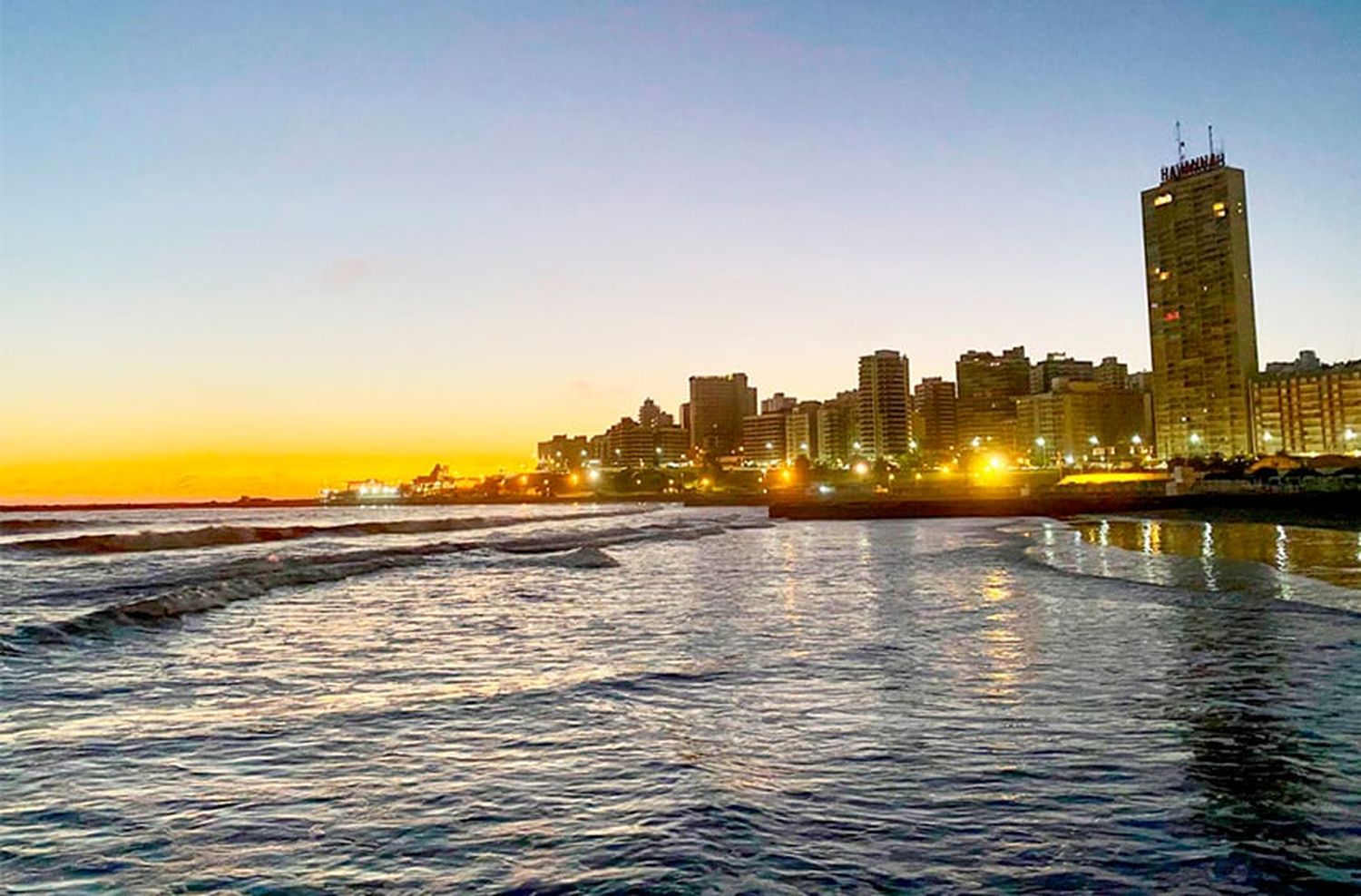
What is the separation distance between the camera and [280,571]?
29.5 m

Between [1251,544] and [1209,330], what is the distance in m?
179

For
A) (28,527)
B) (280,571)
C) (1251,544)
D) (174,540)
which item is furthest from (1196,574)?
(28,527)

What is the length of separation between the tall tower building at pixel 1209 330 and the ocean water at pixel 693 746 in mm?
193129

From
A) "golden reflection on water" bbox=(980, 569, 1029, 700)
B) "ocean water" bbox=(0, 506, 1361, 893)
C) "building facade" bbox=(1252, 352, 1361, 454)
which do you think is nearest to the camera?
"ocean water" bbox=(0, 506, 1361, 893)

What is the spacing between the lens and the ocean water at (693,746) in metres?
5.61

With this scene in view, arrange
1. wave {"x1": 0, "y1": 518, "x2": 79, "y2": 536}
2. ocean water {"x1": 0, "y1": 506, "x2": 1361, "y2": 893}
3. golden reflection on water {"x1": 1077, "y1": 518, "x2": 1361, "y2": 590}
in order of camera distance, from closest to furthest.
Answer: ocean water {"x1": 0, "y1": 506, "x2": 1361, "y2": 893}, golden reflection on water {"x1": 1077, "y1": 518, "x2": 1361, "y2": 590}, wave {"x1": 0, "y1": 518, "x2": 79, "y2": 536}

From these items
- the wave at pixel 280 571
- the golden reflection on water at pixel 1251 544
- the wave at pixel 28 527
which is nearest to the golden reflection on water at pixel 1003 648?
the golden reflection on water at pixel 1251 544

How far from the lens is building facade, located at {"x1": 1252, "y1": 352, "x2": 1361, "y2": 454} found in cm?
18850

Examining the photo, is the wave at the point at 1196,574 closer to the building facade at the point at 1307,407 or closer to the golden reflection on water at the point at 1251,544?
the golden reflection on water at the point at 1251,544

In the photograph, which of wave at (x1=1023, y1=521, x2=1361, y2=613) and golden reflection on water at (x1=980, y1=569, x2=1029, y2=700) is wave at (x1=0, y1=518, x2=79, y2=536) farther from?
golden reflection on water at (x1=980, y1=569, x2=1029, y2=700)

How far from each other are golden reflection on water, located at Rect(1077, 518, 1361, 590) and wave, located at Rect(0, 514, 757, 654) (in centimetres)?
1977

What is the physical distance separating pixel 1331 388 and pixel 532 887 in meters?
223

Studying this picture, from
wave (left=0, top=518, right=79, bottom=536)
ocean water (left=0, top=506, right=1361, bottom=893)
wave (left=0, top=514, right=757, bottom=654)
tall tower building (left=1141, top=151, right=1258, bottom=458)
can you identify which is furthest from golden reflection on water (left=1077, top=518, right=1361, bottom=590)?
tall tower building (left=1141, top=151, right=1258, bottom=458)

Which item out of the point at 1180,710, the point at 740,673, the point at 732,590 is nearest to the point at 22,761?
the point at 740,673
